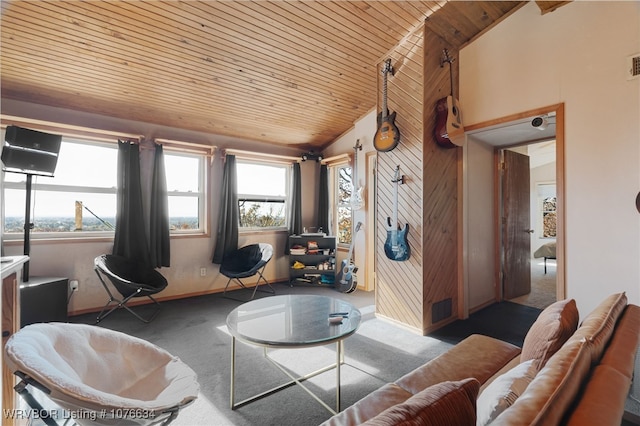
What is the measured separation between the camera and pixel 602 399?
0.68m

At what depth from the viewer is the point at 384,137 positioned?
3277 mm

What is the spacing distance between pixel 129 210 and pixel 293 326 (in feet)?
9.75

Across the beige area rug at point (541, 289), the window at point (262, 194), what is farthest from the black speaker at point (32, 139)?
the beige area rug at point (541, 289)

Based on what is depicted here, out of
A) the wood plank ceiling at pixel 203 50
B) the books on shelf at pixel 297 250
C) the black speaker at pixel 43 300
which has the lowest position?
the black speaker at pixel 43 300

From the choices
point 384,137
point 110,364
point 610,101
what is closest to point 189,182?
point 384,137

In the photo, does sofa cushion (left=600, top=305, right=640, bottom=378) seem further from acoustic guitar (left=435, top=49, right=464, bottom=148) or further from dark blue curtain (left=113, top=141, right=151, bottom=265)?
dark blue curtain (left=113, top=141, right=151, bottom=265)

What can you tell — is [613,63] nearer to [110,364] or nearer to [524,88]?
[524,88]

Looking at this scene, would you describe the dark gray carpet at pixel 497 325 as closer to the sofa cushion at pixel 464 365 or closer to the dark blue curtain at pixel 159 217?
the sofa cushion at pixel 464 365

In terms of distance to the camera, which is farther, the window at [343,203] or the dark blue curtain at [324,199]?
the dark blue curtain at [324,199]

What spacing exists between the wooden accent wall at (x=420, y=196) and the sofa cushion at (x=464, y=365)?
126 centimetres

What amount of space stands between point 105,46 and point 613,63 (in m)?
4.35

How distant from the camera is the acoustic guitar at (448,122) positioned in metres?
3.05

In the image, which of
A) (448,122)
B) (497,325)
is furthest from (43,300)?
(497,325)

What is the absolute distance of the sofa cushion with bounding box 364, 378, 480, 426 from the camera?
667 mm
